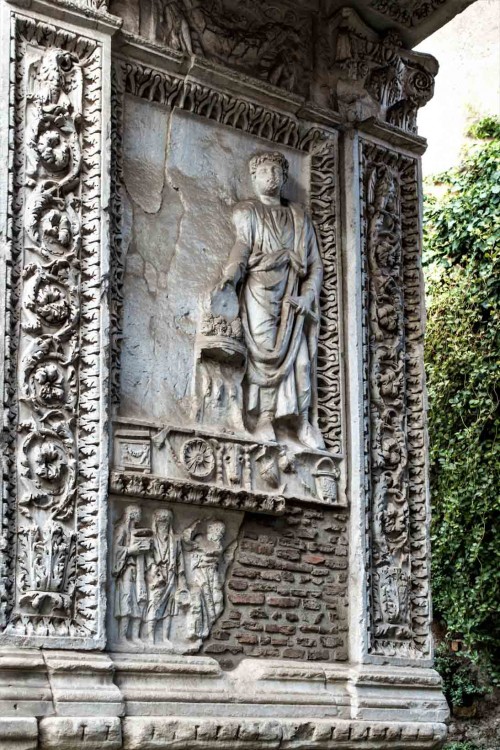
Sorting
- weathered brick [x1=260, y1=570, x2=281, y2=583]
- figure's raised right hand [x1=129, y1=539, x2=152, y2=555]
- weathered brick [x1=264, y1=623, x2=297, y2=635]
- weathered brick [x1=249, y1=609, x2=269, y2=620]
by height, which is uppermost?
figure's raised right hand [x1=129, y1=539, x2=152, y2=555]

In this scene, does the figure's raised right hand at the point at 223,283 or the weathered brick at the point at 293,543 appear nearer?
the weathered brick at the point at 293,543

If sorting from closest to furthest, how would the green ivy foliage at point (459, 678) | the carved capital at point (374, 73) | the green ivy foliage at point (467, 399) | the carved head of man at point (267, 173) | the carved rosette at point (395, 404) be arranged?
1. the carved rosette at point (395, 404)
2. the carved head of man at point (267, 173)
3. the carved capital at point (374, 73)
4. the green ivy foliage at point (467, 399)
5. the green ivy foliage at point (459, 678)

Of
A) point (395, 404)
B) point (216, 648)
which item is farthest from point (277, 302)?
point (216, 648)

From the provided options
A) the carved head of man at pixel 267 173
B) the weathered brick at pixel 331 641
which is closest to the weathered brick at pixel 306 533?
the weathered brick at pixel 331 641

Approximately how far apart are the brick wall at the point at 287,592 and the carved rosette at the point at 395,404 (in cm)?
25

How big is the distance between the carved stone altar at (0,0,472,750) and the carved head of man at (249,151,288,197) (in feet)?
0.10

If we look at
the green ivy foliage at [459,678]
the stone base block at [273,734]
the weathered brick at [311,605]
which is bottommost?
the green ivy foliage at [459,678]

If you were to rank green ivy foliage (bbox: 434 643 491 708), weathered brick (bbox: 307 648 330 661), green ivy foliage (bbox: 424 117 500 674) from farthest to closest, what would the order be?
1. green ivy foliage (bbox: 434 643 491 708)
2. green ivy foliage (bbox: 424 117 500 674)
3. weathered brick (bbox: 307 648 330 661)

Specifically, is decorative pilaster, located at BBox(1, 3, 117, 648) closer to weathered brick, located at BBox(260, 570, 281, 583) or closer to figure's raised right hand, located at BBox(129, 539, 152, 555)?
figure's raised right hand, located at BBox(129, 539, 152, 555)

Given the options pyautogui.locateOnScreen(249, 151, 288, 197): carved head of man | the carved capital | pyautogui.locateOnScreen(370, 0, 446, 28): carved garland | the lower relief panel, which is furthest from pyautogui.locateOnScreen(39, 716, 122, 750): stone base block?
pyautogui.locateOnScreen(370, 0, 446, 28): carved garland

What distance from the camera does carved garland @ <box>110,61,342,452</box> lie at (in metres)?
6.43

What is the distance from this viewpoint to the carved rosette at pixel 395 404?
700 centimetres

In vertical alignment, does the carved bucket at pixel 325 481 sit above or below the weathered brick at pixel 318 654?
above

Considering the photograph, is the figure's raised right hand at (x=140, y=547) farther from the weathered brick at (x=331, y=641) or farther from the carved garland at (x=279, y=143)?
the weathered brick at (x=331, y=641)
